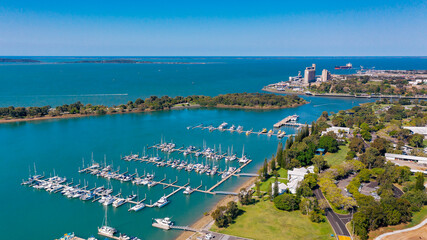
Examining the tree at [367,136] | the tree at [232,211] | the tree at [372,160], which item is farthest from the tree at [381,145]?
the tree at [232,211]

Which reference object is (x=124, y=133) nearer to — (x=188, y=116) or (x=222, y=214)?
(x=188, y=116)

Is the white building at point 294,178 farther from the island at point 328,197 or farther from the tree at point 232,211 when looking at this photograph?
the tree at point 232,211

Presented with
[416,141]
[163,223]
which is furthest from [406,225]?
[416,141]

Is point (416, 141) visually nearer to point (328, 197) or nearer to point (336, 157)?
point (336, 157)

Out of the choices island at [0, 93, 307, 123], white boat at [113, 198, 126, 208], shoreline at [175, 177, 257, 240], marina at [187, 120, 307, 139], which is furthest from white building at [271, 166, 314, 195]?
island at [0, 93, 307, 123]

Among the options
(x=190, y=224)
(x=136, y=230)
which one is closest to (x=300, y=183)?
(x=190, y=224)
